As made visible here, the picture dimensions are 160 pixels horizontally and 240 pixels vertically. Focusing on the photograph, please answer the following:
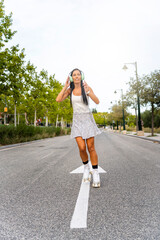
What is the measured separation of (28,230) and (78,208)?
28.7 inches

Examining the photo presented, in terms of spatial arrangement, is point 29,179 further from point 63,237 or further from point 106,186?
point 63,237

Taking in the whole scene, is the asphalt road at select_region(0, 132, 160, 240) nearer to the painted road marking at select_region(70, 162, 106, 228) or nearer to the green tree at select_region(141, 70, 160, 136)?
the painted road marking at select_region(70, 162, 106, 228)

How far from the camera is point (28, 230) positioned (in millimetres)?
2188

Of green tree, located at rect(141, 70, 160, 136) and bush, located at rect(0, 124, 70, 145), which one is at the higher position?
green tree, located at rect(141, 70, 160, 136)

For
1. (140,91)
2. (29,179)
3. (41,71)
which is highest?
(41,71)

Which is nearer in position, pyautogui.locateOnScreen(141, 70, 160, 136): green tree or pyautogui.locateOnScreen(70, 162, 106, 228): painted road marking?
pyautogui.locateOnScreen(70, 162, 106, 228): painted road marking

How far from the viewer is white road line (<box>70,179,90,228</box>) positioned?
2.28 m

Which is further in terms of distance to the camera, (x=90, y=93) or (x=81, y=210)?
(x=90, y=93)

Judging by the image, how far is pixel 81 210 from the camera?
266 centimetres

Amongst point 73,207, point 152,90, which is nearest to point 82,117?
point 73,207

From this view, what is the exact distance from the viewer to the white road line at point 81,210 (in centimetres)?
228

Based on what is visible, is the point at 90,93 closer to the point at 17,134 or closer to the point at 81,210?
the point at 81,210

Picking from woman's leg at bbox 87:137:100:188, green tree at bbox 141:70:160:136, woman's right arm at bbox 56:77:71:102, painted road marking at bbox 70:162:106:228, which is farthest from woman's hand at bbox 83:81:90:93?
green tree at bbox 141:70:160:136

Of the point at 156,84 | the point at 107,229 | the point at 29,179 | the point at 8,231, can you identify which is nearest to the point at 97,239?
the point at 107,229
